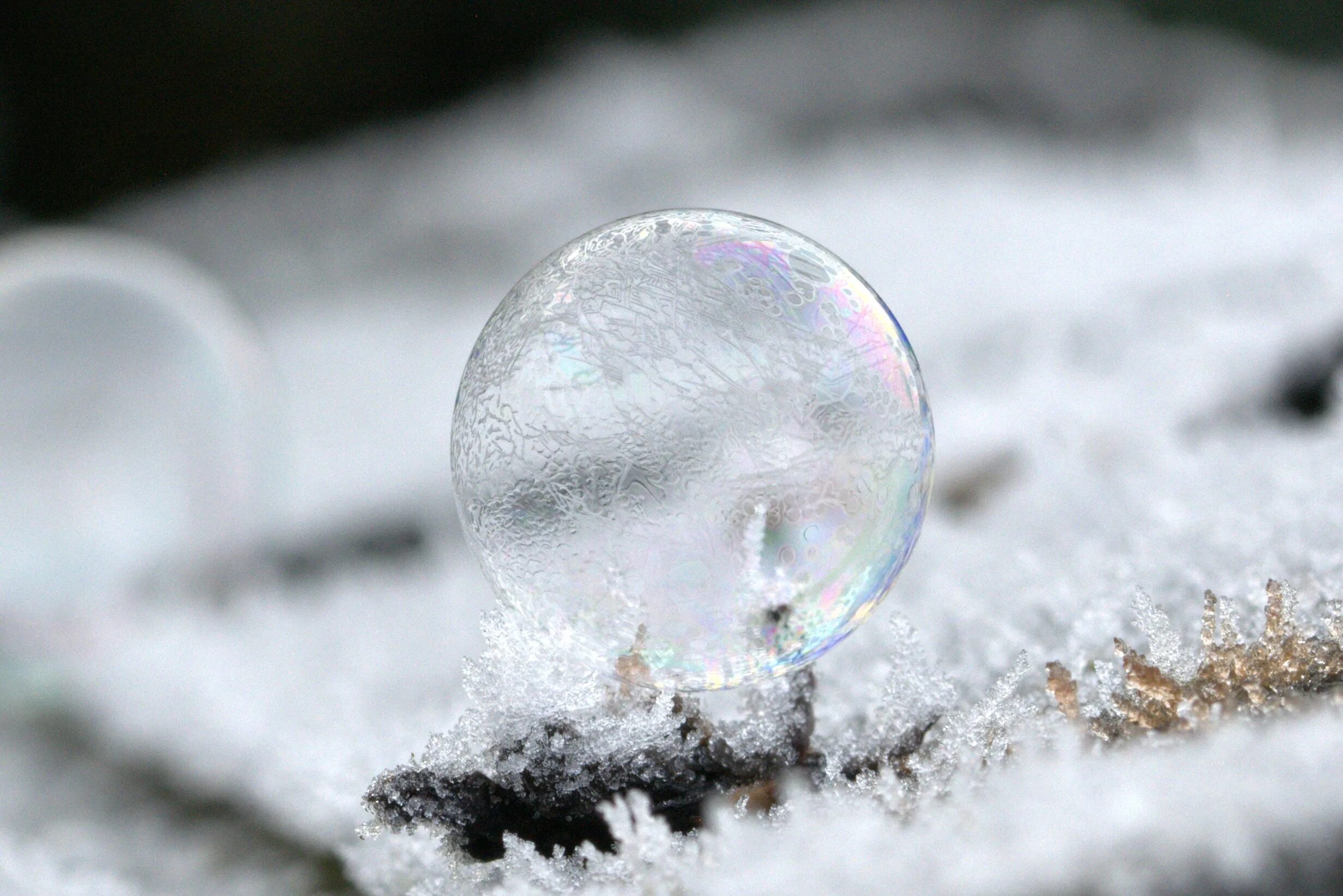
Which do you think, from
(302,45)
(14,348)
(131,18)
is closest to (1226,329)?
(14,348)

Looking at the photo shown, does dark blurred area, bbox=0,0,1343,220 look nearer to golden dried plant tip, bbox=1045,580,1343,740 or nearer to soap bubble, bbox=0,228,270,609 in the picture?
soap bubble, bbox=0,228,270,609

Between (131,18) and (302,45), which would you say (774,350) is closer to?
(302,45)

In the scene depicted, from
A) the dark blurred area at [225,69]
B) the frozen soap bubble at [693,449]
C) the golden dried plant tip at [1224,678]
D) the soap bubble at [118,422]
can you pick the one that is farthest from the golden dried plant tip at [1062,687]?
the dark blurred area at [225,69]

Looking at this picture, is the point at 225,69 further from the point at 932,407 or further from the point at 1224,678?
the point at 1224,678

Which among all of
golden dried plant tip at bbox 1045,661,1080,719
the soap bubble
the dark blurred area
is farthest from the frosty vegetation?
the dark blurred area

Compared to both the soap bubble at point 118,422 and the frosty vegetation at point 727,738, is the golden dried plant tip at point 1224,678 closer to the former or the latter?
the frosty vegetation at point 727,738
